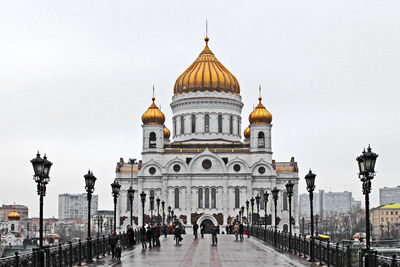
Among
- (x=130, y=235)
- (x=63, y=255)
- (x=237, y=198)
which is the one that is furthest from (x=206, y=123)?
(x=63, y=255)

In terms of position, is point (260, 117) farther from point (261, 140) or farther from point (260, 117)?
point (261, 140)

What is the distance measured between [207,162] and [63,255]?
56.9 metres

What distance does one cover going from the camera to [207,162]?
79125 mm

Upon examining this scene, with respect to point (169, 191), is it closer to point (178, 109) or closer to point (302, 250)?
point (178, 109)

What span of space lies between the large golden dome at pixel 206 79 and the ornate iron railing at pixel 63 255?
54029mm

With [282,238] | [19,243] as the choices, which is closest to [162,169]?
[19,243]

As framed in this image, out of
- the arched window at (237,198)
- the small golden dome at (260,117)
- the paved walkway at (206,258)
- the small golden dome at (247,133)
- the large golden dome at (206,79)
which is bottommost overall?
the paved walkway at (206,258)

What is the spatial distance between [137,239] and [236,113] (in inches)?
1784

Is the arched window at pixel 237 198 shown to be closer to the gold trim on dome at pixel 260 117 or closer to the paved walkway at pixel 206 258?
the gold trim on dome at pixel 260 117

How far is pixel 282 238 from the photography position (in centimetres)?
3534

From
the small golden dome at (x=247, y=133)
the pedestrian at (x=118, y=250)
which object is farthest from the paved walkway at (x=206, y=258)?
the small golden dome at (x=247, y=133)

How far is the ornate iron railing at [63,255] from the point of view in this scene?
18.0 m

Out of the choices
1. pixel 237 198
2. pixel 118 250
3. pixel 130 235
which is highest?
pixel 237 198

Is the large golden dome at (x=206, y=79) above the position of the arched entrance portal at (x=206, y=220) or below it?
above
